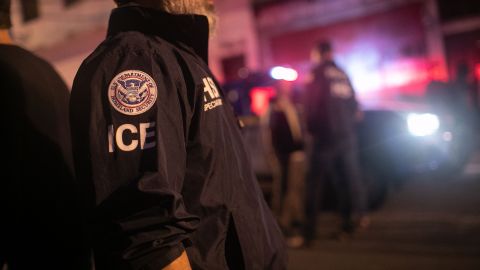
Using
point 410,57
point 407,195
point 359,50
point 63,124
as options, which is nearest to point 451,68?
point 410,57

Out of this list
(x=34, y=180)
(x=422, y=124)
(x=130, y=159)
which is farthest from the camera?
(x=422, y=124)

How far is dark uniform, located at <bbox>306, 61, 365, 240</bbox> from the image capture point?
5039mm

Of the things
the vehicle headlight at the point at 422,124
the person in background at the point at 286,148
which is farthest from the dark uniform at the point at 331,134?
the vehicle headlight at the point at 422,124

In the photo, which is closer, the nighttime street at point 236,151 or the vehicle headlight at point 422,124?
the nighttime street at point 236,151

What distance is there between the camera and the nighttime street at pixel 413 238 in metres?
4.25

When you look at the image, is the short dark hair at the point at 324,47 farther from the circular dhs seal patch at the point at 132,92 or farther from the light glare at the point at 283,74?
the circular dhs seal patch at the point at 132,92

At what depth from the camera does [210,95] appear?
1.31 metres

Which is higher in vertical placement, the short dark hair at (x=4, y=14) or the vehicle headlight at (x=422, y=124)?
the short dark hair at (x=4, y=14)

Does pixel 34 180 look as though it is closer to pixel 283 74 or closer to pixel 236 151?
pixel 236 151

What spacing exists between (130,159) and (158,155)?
0.06 meters

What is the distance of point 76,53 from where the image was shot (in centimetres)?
1841

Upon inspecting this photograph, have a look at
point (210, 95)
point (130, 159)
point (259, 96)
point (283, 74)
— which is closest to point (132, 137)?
point (130, 159)

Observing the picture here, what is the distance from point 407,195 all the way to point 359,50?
23.8 ft

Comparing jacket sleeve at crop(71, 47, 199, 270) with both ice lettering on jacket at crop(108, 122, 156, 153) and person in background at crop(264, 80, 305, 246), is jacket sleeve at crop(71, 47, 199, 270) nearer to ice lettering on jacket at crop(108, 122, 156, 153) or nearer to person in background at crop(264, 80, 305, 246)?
ice lettering on jacket at crop(108, 122, 156, 153)
